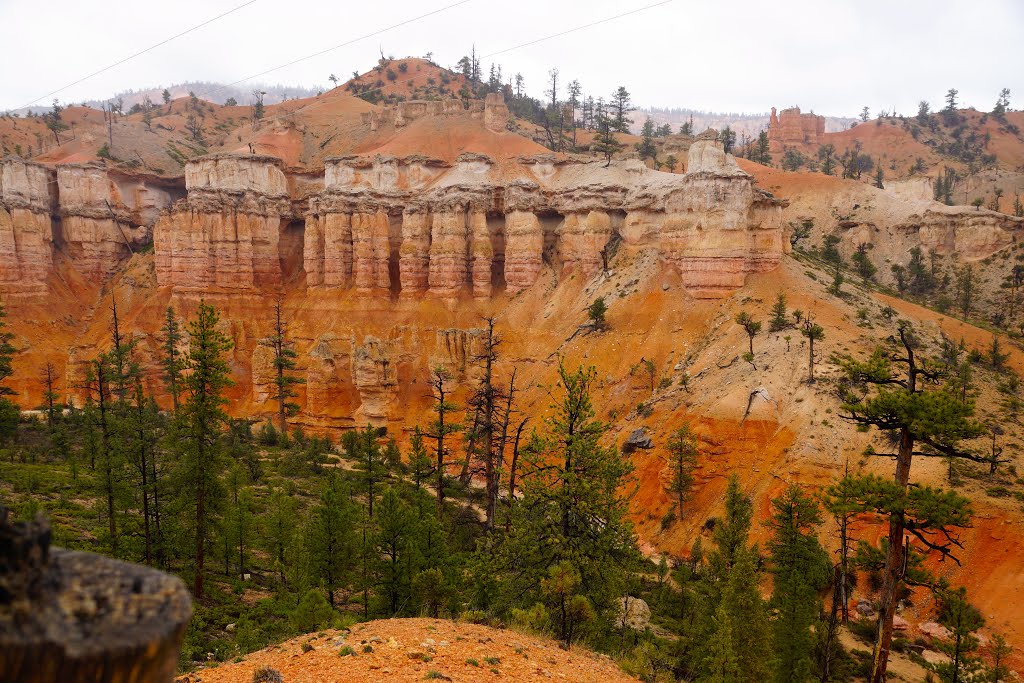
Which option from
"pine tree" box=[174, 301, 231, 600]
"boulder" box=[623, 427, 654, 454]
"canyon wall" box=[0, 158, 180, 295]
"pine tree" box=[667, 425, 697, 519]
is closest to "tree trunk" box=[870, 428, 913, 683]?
"pine tree" box=[667, 425, 697, 519]

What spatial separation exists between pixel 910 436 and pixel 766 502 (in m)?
18.8

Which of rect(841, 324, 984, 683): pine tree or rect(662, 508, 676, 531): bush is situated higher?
rect(841, 324, 984, 683): pine tree

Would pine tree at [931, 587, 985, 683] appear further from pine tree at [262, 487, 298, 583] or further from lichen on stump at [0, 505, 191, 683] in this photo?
lichen on stump at [0, 505, 191, 683]

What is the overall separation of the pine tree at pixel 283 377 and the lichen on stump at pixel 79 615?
49252mm

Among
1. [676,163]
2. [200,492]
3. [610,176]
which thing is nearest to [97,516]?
[200,492]

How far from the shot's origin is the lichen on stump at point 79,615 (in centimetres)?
308

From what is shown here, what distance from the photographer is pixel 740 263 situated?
151ft

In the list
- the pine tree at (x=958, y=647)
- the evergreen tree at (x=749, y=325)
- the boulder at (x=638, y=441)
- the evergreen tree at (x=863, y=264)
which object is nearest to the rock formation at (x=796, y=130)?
the evergreen tree at (x=863, y=264)

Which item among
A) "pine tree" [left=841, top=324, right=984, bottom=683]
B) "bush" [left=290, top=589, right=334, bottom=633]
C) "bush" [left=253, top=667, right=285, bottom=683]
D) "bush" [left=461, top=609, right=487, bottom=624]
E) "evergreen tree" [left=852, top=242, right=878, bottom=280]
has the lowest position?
"bush" [left=290, top=589, right=334, bottom=633]

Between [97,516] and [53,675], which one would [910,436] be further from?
[97,516]

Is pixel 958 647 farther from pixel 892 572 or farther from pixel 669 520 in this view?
pixel 669 520

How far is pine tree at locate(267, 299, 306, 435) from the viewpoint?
170 ft

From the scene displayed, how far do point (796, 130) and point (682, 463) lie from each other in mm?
147111

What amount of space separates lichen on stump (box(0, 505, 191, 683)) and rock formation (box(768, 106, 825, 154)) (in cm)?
17021
